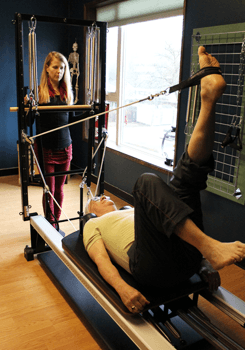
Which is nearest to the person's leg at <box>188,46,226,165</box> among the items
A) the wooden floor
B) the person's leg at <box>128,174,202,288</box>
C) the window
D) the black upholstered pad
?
the person's leg at <box>128,174,202,288</box>

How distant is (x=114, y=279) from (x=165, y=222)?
438 millimetres

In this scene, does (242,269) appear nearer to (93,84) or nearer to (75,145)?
(93,84)

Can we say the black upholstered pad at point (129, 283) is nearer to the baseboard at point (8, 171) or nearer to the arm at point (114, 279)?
the arm at point (114, 279)

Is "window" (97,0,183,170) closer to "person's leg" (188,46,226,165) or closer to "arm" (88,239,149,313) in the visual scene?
"arm" (88,239,149,313)

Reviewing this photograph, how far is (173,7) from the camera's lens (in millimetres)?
3096

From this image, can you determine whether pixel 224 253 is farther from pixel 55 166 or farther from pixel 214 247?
pixel 55 166

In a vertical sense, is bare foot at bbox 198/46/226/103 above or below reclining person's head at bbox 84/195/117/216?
above

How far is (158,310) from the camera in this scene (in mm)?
1721

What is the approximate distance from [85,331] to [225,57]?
1.95 m

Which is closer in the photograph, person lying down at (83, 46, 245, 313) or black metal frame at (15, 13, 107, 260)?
person lying down at (83, 46, 245, 313)

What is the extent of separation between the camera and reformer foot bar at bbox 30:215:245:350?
4.64ft

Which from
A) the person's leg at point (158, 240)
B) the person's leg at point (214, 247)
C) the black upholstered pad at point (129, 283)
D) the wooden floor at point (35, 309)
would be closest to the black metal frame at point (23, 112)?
the wooden floor at point (35, 309)

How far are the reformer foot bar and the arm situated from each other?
3cm

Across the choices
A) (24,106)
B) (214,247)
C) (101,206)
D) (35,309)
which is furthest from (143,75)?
(214,247)
